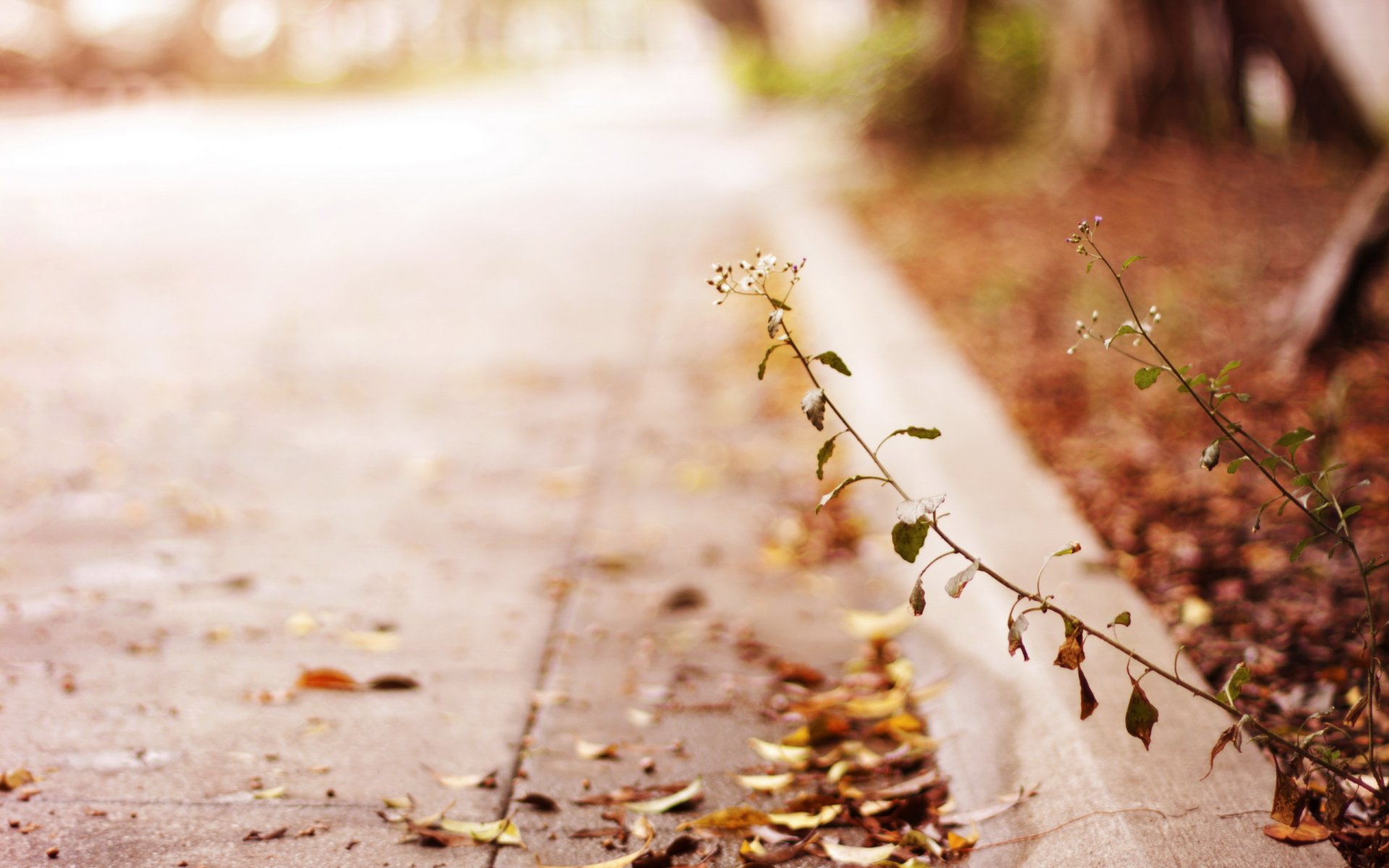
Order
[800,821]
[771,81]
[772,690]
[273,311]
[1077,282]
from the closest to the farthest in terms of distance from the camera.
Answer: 1. [800,821]
2. [772,690]
3. [1077,282]
4. [273,311]
5. [771,81]

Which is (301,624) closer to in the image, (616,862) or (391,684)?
(391,684)

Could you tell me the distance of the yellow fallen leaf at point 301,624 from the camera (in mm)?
3455

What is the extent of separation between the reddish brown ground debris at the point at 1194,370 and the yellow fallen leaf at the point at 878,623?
0.61 metres

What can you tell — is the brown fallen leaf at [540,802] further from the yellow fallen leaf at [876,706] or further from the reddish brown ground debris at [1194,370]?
the reddish brown ground debris at [1194,370]

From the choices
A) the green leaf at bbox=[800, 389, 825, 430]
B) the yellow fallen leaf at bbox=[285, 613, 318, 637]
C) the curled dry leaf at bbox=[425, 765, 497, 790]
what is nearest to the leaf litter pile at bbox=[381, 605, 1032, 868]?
the curled dry leaf at bbox=[425, 765, 497, 790]

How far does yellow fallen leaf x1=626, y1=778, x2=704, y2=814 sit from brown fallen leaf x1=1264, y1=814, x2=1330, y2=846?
1.12 metres

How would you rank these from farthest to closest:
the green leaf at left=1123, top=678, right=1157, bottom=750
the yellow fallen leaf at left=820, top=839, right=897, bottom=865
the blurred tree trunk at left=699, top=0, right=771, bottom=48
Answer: the blurred tree trunk at left=699, top=0, right=771, bottom=48 → the yellow fallen leaf at left=820, top=839, right=897, bottom=865 → the green leaf at left=1123, top=678, right=1157, bottom=750

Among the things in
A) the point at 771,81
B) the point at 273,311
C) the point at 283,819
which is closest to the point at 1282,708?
the point at 283,819

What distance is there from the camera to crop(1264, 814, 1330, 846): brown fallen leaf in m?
2.12

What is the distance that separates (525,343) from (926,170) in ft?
19.2

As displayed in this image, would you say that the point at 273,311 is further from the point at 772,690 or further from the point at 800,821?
the point at 800,821

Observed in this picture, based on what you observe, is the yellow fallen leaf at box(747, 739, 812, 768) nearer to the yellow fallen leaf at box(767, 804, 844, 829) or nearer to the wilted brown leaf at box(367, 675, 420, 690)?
the yellow fallen leaf at box(767, 804, 844, 829)

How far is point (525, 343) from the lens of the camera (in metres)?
7.02

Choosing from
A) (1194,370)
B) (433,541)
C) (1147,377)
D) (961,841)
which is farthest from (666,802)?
(1194,370)
